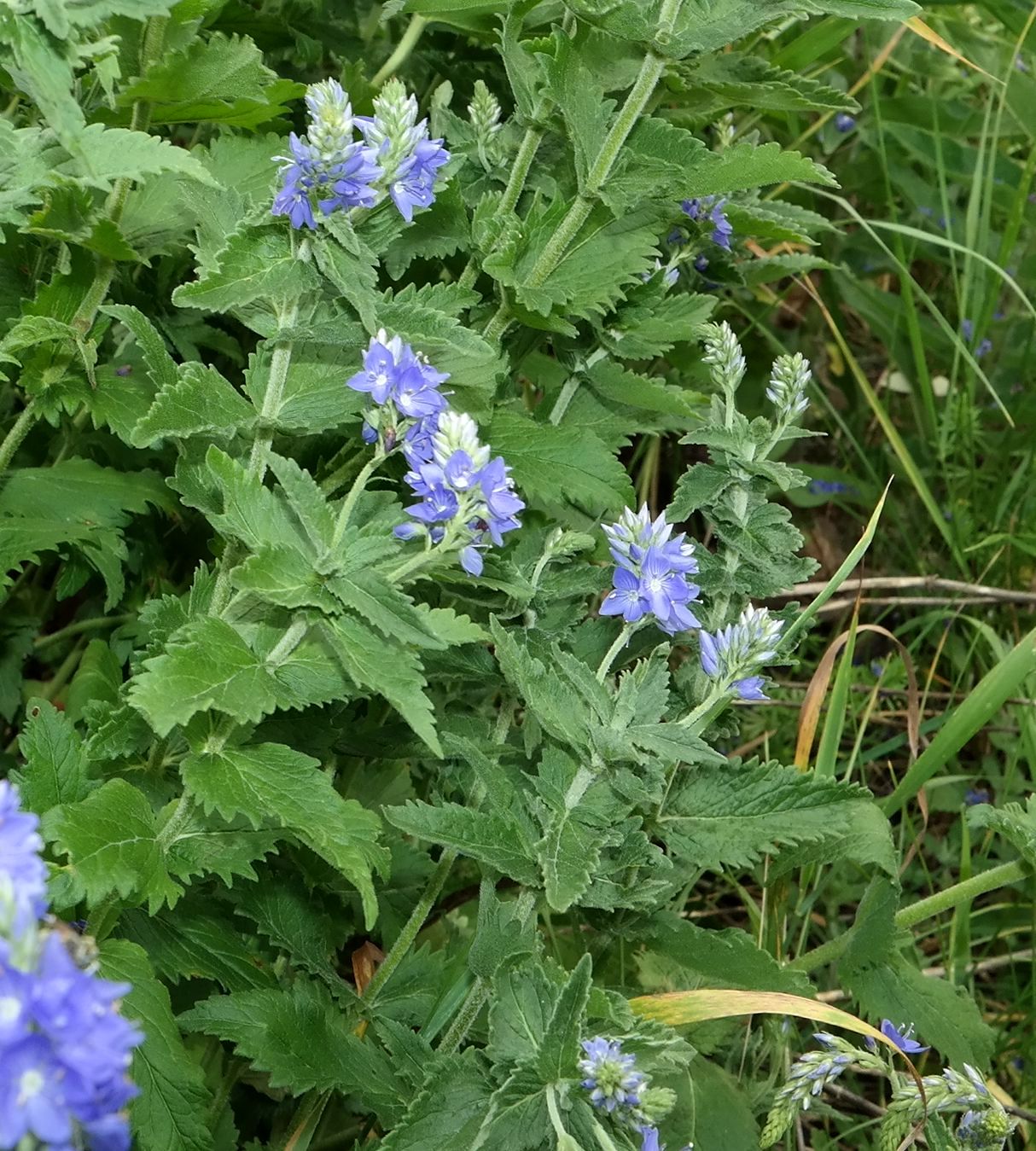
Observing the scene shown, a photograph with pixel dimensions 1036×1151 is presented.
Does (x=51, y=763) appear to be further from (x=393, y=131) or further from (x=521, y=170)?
(x=521, y=170)

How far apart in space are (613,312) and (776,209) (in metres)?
0.68

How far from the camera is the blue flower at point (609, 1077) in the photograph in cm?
160

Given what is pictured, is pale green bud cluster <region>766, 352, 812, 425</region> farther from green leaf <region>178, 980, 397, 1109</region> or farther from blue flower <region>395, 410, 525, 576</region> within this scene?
green leaf <region>178, 980, 397, 1109</region>

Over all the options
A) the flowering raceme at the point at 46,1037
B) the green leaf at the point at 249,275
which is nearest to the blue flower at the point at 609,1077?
the flowering raceme at the point at 46,1037

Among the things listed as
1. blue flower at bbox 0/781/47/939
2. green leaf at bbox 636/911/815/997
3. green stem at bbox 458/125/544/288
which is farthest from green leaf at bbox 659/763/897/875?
blue flower at bbox 0/781/47/939

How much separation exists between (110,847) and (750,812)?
1044mm

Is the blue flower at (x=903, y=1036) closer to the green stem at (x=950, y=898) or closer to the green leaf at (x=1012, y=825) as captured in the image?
the green stem at (x=950, y=898)

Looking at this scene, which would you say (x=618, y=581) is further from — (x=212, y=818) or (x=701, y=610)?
(x=212, y=818)

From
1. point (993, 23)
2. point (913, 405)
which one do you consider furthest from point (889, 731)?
point (993, 23)

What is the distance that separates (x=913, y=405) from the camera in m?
4.12

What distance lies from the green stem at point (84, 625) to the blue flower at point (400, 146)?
1.18 metres

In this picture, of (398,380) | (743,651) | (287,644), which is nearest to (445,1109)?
(287,644)

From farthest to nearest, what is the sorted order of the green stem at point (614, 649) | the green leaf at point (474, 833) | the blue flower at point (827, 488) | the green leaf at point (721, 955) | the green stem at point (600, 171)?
1. the blue flower at point (827, 488)
2. the green stem at point (600, 171)
3. the green leaf at point (721, 955)
4. the green stem at point (614, 649)
5. the green leaf at point (474, 833)

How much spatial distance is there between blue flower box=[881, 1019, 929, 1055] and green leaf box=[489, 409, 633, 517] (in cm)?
114
